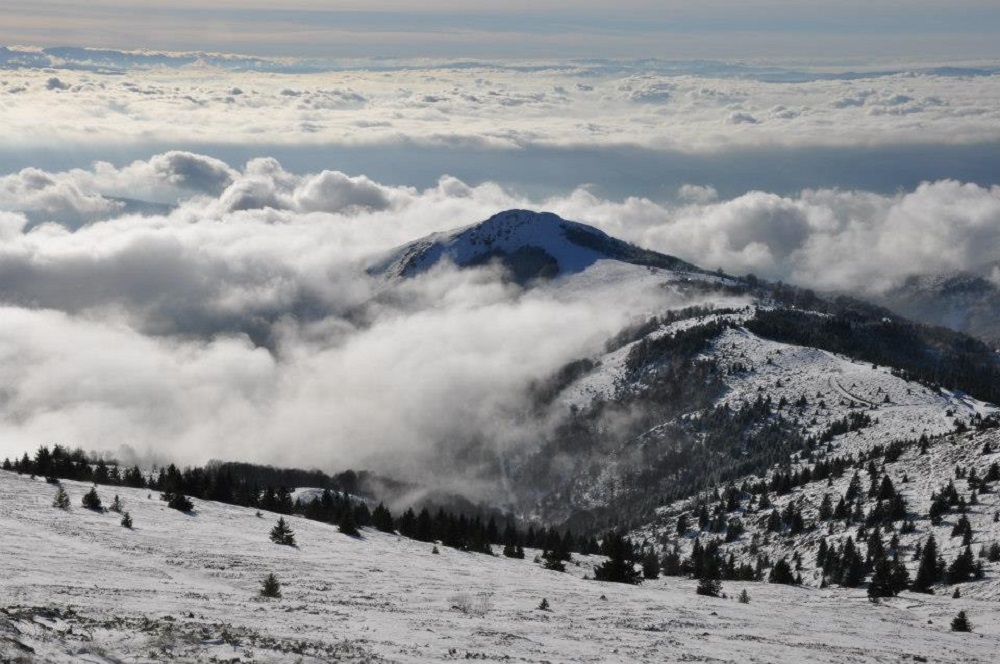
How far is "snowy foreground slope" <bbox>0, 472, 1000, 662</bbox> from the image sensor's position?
116ft

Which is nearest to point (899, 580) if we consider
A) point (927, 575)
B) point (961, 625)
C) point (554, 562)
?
point (927, 575)

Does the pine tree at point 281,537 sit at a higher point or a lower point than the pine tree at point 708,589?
higher

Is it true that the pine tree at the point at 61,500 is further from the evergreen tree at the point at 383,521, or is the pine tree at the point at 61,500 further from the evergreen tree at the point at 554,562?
the evergreen tree at the point at 554,562

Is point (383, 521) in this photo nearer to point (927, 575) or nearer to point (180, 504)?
point (180, 504)

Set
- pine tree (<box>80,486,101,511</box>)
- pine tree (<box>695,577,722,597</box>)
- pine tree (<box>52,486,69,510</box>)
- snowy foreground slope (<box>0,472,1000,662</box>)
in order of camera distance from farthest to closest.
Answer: pine tree (<box>695,577,722,597</box>) < pine tree (<box>80,486,101,511</box>) < pine tree (<box>52,486,69,510</box>) < snowy foreground slope (<box>0,472,1000,662</box>)

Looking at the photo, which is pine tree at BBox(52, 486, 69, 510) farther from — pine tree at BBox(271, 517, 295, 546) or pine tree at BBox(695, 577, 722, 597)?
pine tree at BBox(695, 577, 722, 597)

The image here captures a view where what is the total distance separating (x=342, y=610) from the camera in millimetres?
45500

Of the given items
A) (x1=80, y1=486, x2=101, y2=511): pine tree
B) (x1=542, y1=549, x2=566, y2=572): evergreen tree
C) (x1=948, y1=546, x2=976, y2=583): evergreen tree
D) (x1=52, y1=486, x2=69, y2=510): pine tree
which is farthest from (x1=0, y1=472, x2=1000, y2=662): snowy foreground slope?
(x1=948, y1=546, x2=976, y2=583): evergreen tree

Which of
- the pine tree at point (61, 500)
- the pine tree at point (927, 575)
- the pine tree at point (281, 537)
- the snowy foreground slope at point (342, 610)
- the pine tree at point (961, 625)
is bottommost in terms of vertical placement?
the snowy foreground slope at point (342, 610)

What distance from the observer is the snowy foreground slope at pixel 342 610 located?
35.4 metres

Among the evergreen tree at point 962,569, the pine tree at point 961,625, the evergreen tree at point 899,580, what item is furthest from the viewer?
the evergreen tree at point 962,569

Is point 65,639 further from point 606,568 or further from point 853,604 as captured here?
point 853,604

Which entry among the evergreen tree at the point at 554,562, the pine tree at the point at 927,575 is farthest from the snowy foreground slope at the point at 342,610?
the pine tree at the point at 927,575

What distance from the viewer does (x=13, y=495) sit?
69.1 m
